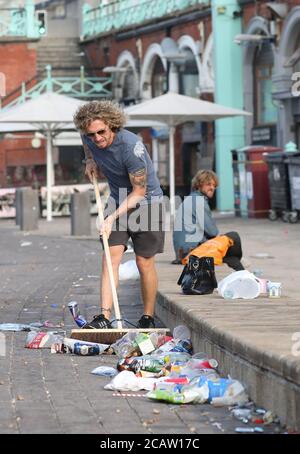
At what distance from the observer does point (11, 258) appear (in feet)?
64.2

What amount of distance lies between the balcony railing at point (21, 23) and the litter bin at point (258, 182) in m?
17.0

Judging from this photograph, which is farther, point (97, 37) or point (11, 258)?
point (97, 37)

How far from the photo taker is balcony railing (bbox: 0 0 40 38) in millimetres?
42781

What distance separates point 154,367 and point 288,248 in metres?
11.0

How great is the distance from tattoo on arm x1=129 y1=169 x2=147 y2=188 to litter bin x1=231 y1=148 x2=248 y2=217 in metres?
17.8

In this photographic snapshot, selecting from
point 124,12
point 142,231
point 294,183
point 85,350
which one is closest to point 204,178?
point 142,231

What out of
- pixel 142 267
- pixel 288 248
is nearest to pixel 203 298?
pixel 142 267

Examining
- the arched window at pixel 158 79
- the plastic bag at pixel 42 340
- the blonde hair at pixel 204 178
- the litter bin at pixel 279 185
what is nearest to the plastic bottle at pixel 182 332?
the plastic bag at pixel 42 340

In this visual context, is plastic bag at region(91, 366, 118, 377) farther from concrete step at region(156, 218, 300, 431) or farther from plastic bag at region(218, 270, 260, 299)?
plastic bag at region(218, 270, 260, 299)

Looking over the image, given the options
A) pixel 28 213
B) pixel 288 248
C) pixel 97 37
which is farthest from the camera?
pixel 97 37

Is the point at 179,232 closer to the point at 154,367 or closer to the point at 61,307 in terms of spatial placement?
the point at 61,307

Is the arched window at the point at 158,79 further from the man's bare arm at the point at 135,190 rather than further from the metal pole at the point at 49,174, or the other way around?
the man's bare arm at the point at 135,190

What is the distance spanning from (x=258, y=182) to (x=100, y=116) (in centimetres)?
1751

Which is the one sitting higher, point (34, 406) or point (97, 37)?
point (97, 37)
